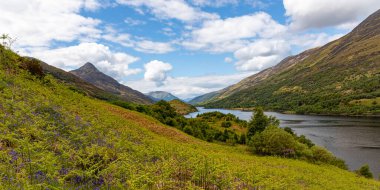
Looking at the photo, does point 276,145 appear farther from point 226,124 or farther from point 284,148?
point 226,124

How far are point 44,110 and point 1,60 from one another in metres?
12.0

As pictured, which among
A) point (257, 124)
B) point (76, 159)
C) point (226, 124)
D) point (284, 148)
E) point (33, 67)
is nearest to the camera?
point (76, 159)

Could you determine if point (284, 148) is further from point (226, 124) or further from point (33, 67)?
point (226, 124)

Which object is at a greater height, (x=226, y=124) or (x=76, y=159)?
(x=76, y=159)

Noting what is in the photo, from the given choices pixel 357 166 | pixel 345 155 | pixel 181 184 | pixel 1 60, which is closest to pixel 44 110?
pixel 1 60

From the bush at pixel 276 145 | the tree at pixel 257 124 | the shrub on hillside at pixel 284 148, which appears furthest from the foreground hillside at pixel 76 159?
the tree at pixel 257 124

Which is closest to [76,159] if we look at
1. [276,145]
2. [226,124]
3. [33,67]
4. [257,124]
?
[33,67]

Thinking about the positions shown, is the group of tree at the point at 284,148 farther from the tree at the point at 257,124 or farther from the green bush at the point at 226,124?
the green bush at the point at 226,124

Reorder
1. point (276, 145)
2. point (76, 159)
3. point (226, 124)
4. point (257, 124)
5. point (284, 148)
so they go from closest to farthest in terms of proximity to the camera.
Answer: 1. point (76, 159)
2. point (276, 145)
3. point (284, 148)
4. point (257, 124)
5. point (226, 124)

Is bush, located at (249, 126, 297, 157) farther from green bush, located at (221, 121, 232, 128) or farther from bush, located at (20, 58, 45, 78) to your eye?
green bush, located at (221, 121, 232, 128)

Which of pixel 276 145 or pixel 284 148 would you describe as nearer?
pixel 276 145

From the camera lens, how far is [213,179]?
16.6 metres

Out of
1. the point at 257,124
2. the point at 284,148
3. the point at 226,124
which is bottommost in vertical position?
the point at 284,148

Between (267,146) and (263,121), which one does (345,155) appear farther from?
(267,146)
